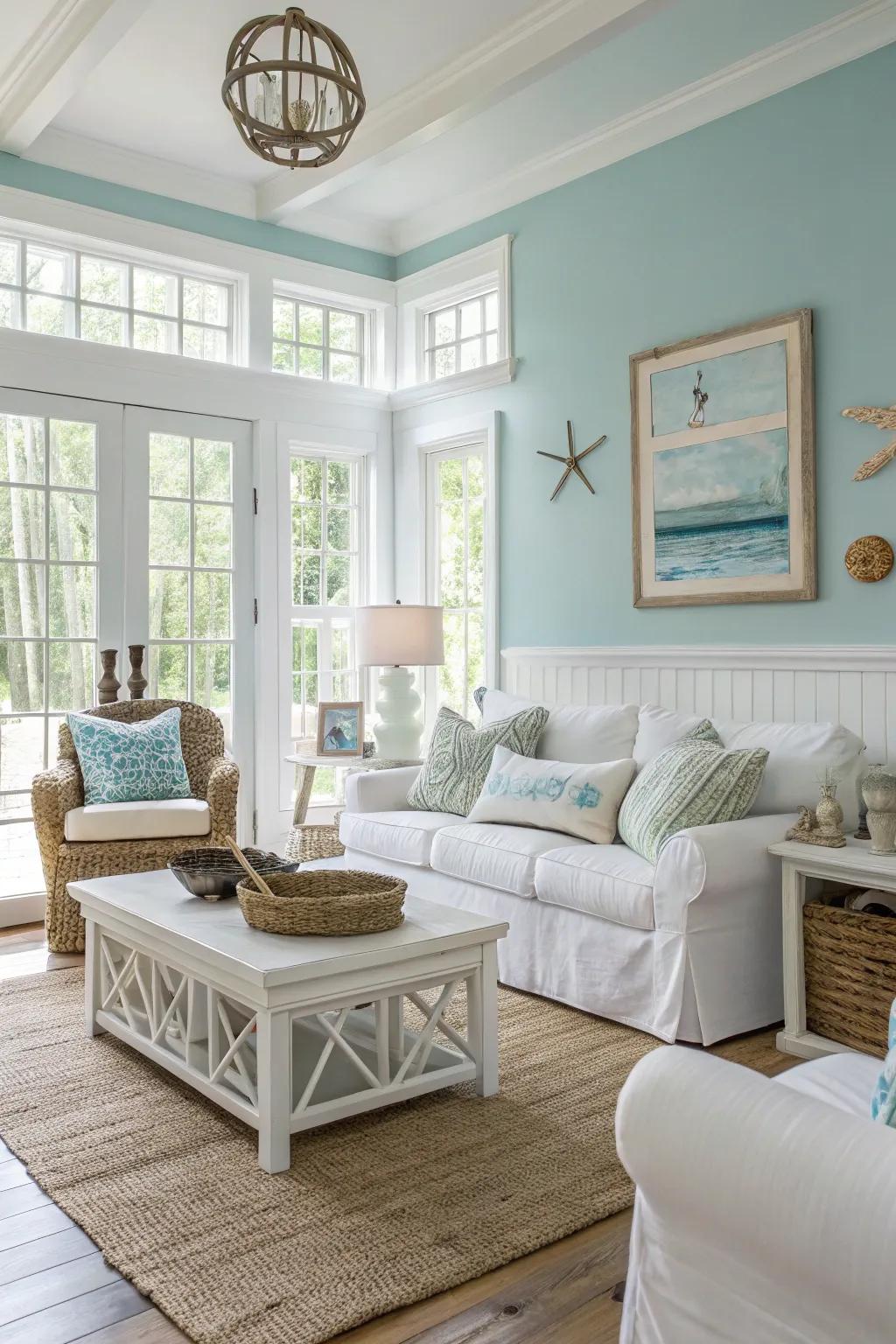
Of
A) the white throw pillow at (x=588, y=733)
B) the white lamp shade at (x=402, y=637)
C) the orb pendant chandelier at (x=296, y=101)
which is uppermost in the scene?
the orb pendant chandelier at (x=296, y=101)

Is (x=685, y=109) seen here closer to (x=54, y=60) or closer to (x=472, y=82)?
(x=472, y=82)

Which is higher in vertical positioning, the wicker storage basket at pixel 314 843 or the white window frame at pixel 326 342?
the white window frame at pixel 326 342

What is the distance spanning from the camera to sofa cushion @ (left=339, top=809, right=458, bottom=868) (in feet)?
12.6

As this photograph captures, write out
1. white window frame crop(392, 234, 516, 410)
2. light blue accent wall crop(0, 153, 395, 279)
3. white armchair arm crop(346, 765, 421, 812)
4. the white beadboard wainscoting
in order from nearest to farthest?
the white beadboard wainscoting
white armchair arm crop(346, 765, 421, 812)
light blue accent wall crop(0, 153, 395, 279)
white window frame crop(392, 234, 516, 410)

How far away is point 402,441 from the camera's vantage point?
5.61 m

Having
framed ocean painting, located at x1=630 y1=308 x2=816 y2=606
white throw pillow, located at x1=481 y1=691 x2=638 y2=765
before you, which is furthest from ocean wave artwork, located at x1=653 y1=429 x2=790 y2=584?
white throw pillow, located at x1=481 y1=691 x2=638 y2=765

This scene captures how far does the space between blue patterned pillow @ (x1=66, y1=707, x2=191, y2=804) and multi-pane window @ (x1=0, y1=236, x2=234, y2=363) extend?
5.55 ft

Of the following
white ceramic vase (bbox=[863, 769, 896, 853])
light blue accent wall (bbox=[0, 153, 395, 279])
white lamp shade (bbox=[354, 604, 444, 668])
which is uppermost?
light blue accent wall (bbox=[0, 153, 395, 279])

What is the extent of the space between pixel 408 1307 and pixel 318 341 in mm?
4637

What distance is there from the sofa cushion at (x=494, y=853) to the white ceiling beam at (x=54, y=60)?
9.03ft

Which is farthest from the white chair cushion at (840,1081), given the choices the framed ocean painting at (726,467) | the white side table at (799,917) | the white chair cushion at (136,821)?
the white chair cushion at (136,821)

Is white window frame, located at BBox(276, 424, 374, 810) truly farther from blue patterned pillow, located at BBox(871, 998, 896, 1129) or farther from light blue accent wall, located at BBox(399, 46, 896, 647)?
blue patterned pillow, located at BBox(871, 998, 896, 1129)

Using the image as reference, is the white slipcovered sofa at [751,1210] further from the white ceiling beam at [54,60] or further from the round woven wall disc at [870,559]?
the white ceiling beam at [54,60]

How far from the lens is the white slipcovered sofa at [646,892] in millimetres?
2877
